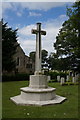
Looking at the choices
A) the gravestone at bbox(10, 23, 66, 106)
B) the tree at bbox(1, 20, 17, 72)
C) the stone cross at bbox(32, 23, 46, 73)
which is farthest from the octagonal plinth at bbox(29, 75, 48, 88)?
the tree at bbox(1, 20, 17, 72)

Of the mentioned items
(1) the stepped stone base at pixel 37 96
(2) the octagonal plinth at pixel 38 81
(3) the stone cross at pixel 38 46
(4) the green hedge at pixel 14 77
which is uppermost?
(3) the stone cross at pixel 38 46

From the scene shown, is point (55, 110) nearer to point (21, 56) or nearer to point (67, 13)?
point (67, 13)

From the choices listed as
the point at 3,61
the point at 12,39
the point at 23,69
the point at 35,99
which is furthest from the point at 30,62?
the point at 35,99

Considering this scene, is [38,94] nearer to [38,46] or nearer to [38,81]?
[38,81]

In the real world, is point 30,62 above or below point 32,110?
above

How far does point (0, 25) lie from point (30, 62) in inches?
688

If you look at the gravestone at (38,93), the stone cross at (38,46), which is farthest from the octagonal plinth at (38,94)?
the stone cross at (38,46)

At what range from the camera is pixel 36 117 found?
17.6ft

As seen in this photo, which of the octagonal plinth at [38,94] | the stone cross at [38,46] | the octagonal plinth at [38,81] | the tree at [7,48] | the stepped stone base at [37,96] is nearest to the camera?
the stepped stone base at [37,96]

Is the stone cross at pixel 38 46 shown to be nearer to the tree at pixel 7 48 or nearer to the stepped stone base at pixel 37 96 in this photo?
the stepped stone base at pixel 37 96

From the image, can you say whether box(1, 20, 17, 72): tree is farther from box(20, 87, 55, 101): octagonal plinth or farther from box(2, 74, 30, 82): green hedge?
box(20, 87, 55, 101): octagonal plinth

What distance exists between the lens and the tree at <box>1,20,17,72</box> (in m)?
25.6

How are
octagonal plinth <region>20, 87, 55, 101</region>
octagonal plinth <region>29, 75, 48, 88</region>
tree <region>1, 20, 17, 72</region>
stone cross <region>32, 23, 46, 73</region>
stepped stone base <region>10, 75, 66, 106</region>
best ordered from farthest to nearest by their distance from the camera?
tree <region>1, 20, 17, 72</region> → stone cross <region>32, 23, 46, 73</region> → octagonal plinth <region>29, 75, 48, 88</region> → octagonal plinth <region>20, 87, 55, 101</region> → stepped stone base <region>10, 75, 66, 106</region>

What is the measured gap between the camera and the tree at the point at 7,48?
25.6 m
